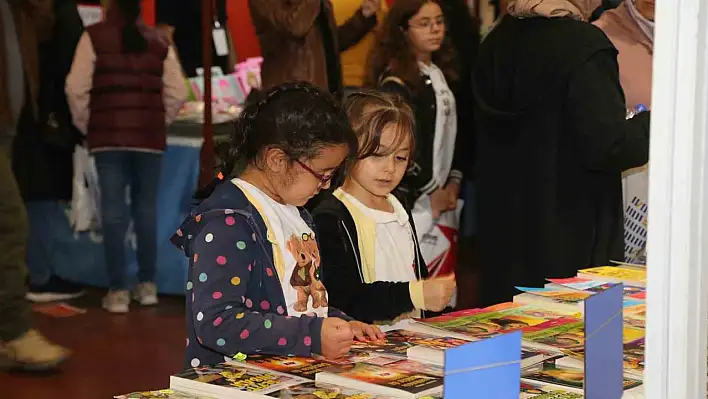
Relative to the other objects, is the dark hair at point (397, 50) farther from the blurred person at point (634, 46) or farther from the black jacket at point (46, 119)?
the black jacket at point (46, 119)

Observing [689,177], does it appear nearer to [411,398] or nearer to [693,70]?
[693,70]

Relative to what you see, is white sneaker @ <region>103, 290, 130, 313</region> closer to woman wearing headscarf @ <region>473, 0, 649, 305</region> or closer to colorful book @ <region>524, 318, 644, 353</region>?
woman wearing headscarf @ <region>473, 0, 649, 305</region>

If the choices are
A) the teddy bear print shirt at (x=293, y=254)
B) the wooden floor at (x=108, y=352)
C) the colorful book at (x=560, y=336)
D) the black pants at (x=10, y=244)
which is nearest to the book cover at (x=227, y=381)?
the teddy bear print shirt at (x=293, y=254)

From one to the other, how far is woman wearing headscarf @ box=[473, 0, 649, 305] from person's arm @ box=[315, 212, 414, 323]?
41.9 inches

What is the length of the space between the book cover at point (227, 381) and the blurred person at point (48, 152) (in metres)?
3.65

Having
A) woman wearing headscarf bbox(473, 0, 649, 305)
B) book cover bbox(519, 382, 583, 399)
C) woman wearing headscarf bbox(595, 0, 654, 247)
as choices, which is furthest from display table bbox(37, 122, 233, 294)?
book cover bbox(519, 382, 583, 399)

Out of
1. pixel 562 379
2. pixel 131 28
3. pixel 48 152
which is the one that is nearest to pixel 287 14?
pixel 131 28

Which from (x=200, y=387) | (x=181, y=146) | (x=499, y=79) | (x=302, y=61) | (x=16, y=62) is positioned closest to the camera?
(x=200, y=387)

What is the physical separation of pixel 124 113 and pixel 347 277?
2.74m

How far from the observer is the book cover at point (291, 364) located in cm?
161

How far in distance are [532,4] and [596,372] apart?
1976 mm

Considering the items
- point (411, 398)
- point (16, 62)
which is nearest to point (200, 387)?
point (411, 398)

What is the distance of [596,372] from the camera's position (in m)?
1.34

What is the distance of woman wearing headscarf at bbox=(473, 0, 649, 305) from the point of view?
9.95 ft
